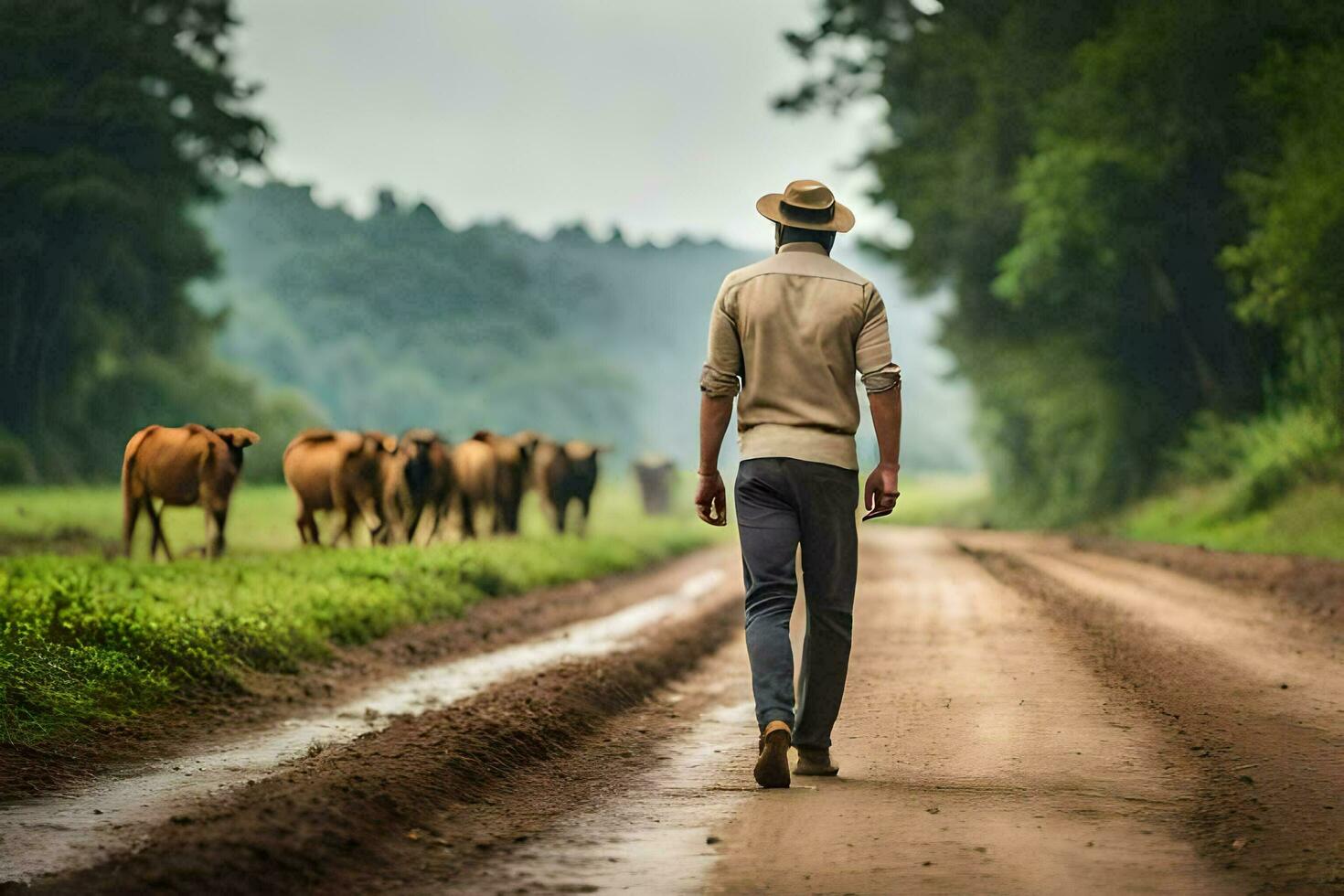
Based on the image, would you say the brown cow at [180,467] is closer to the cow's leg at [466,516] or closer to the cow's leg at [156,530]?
the cow's leg at [156,530]

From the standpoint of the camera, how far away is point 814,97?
43.6m

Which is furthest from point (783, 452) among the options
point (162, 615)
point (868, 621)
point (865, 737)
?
point (868, 621)

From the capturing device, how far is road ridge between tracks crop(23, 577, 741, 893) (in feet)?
16.1

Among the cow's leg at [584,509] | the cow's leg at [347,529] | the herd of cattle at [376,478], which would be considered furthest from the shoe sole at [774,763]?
the cow's leg at [584,509]

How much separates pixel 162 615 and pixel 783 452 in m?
6.03

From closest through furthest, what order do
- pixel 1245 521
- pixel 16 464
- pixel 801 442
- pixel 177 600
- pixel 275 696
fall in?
pixel 801 442, pixel 275 696, pixel 177 600, pixel 16 464, pixel 1245 521

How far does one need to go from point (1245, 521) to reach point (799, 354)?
85.0 feet

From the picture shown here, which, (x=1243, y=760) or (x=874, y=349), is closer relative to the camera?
(x=874, y=349)

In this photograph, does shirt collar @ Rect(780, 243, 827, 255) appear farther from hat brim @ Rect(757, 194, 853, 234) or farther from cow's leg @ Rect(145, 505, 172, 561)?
cow's leg @ Rect(145, 505, 172, 561)

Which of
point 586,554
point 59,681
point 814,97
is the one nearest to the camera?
point 59,681

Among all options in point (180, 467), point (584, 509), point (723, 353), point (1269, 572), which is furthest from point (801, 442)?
point (584, 509)

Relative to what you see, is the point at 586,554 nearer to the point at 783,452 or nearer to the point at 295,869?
the point at 783,452

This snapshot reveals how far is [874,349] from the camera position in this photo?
22.7 ft

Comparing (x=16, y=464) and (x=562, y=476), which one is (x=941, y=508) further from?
(x=16, y=464)
